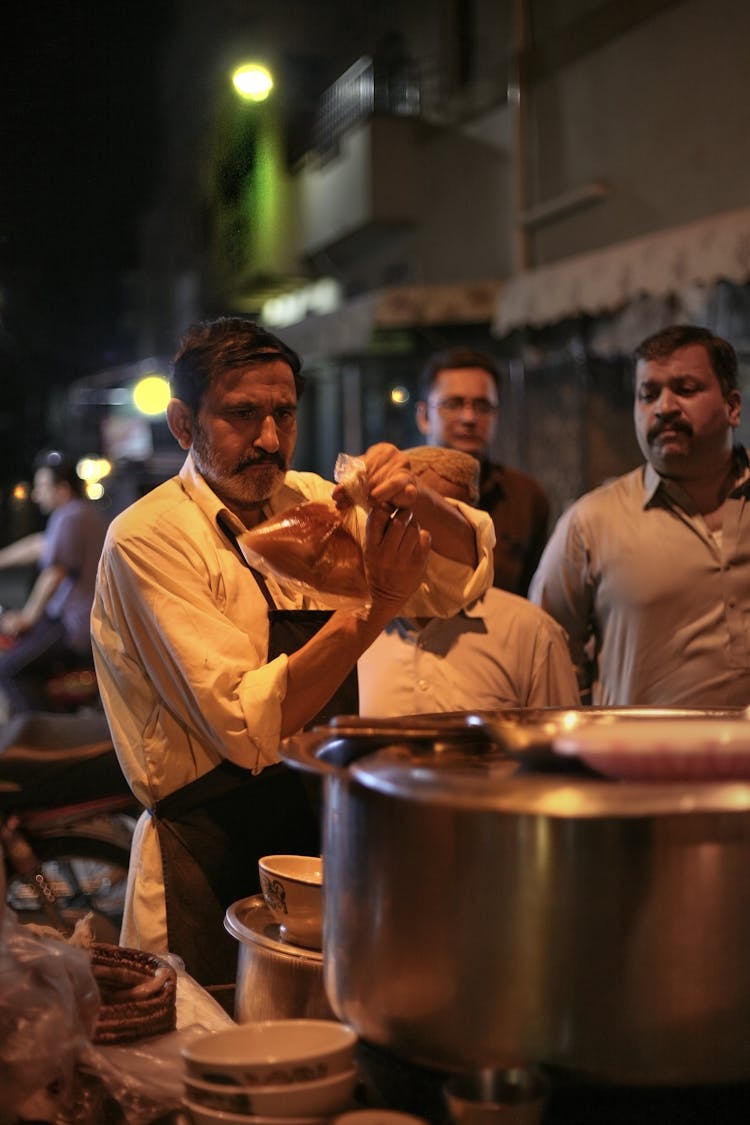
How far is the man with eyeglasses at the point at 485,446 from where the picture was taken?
4973 millimetres

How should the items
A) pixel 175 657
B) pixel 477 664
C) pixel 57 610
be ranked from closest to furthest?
1. pixel 175 657
2. pixel 477 664
3. pixel 57 610

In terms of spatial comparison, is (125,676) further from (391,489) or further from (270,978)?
(270,978)

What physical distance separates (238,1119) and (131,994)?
1.48 feet

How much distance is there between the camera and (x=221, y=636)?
2.29 metres

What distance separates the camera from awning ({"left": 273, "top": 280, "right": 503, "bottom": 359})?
11039 mm

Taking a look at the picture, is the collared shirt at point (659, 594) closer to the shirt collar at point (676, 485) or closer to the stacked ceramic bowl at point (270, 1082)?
the shirt collar at point (676, 485)

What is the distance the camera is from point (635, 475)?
420 centimetres

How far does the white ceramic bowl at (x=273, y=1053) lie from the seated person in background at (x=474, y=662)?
5.55 ft

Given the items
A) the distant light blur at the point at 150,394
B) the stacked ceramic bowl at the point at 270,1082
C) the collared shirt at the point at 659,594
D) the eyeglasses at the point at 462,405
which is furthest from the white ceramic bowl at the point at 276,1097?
the distant light blur at the point at 150,394

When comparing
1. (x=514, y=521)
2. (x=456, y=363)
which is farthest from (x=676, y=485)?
(x=456, y=363)

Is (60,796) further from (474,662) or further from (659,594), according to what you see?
(659,594)

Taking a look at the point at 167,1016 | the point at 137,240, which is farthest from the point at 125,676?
the point at 137,240

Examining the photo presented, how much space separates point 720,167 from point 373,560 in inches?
292

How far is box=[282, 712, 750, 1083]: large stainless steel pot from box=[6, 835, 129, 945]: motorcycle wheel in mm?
3491
